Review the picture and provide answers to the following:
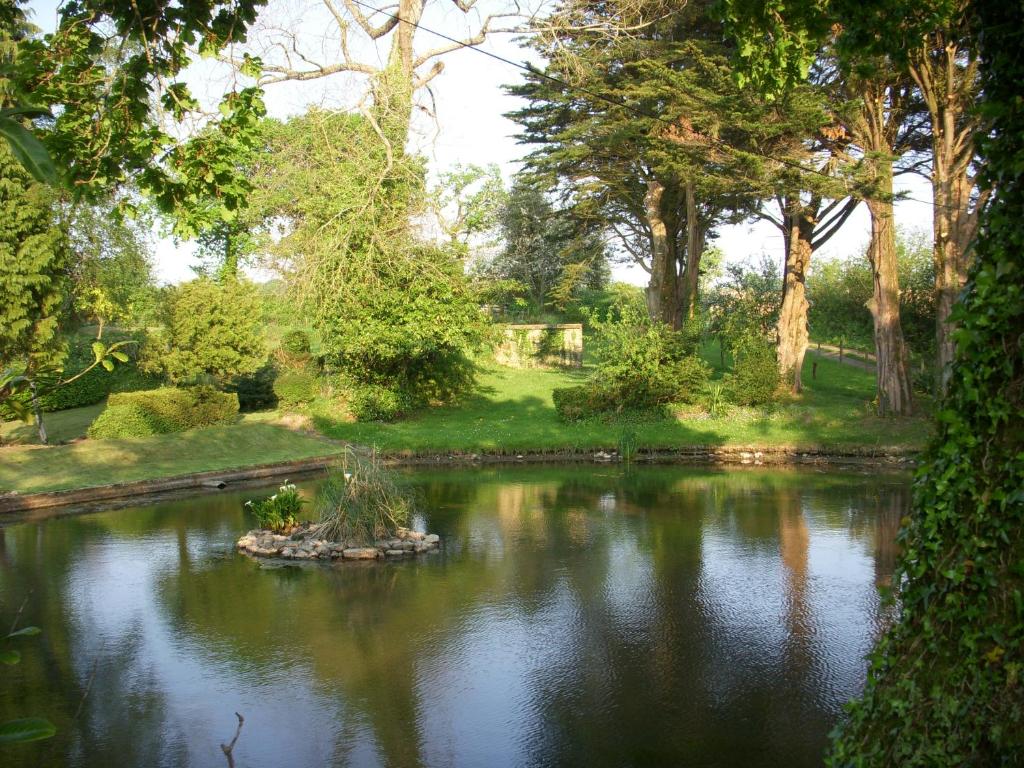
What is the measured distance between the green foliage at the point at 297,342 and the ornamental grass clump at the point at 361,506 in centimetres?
1642

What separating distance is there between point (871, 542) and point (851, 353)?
29.9 meters

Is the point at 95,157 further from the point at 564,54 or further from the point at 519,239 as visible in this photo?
the point at 519,239

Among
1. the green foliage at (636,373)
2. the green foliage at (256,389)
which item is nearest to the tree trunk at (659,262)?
the green foliage at (636,373)

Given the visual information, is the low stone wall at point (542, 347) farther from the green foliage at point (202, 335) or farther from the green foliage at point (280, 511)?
the green foliage at point (280, 511)

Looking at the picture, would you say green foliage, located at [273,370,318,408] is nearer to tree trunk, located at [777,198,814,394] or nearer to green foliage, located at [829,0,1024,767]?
tree trunk, located at [777,198,814,394]

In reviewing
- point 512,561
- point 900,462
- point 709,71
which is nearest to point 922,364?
point 900,462

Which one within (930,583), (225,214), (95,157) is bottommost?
(930,583)

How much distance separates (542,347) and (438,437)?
46.5 ft

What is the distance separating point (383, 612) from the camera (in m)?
8.88

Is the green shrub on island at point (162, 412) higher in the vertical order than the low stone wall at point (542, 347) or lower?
lower

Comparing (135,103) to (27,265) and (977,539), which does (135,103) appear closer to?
(977,539)

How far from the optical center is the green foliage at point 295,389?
83.6 feet

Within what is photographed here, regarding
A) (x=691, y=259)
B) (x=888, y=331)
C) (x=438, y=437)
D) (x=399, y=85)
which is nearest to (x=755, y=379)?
(x=888, y=331)

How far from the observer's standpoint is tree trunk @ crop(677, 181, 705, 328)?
25.7 m
